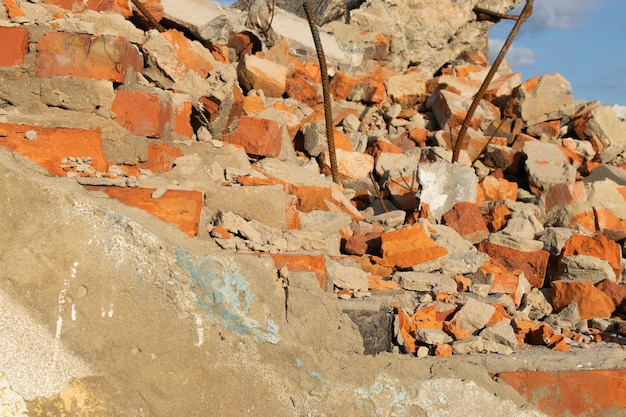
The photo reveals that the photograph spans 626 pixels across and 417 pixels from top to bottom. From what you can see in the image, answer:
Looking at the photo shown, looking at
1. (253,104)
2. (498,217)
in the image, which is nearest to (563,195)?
(498,217)

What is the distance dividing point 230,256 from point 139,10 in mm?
3150

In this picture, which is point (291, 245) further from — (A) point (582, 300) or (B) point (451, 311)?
(A) point (582, 300)

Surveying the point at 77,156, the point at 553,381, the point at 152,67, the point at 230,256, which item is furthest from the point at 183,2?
the point at 553,381

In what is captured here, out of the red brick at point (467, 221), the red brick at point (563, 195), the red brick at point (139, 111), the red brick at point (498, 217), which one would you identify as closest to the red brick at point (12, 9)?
the red brick at point (139, 111)

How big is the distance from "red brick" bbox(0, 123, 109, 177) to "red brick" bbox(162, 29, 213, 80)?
117 centimetres

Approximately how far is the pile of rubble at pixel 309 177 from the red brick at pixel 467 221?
14 mm

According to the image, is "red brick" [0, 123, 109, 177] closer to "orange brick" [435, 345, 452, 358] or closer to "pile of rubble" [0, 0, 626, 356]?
"pile of rubble" [0, 0, 626, 356]

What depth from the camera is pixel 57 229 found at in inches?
95.0

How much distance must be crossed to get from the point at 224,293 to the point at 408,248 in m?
1.64

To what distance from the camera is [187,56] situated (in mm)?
4336

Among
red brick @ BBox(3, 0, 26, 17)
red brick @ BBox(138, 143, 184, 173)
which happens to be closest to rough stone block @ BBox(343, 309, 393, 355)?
red brick @ BBox(138, 143, 184, 173)

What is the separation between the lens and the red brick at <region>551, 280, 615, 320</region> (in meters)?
3.91

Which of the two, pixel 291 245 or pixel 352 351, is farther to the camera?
pixel 291 245

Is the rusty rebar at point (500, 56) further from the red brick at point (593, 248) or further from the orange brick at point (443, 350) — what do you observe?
the orange brick at point (443, 350)
